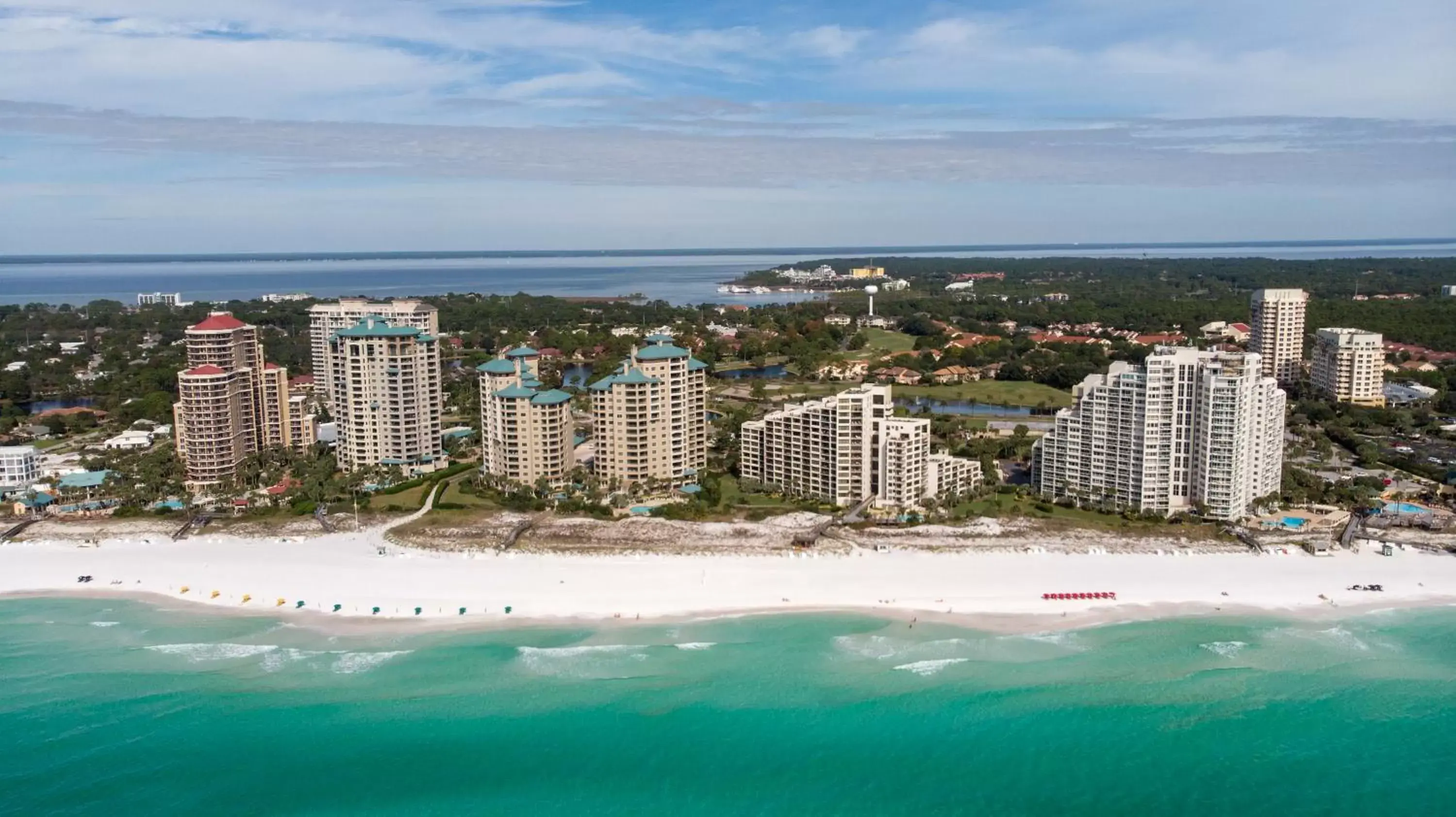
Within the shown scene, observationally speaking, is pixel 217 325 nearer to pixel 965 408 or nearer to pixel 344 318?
pixel 344 318

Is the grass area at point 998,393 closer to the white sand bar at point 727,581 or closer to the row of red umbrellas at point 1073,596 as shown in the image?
the white sand bar at point 727,581

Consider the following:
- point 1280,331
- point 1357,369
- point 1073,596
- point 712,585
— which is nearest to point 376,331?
point 712,585

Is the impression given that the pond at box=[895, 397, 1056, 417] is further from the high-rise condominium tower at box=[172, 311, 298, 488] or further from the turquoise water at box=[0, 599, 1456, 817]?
the turquoise water at box=[0, 599, 1456, 817]

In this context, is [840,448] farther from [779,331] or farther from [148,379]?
[779,331]

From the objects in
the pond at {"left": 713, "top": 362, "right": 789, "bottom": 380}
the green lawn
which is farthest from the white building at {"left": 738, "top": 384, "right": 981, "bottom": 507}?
the pond at {"left": 713, "top": 362, "right": 789, "bottom": 380}

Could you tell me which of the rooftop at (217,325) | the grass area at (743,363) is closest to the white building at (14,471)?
the rooftop at (217,325)

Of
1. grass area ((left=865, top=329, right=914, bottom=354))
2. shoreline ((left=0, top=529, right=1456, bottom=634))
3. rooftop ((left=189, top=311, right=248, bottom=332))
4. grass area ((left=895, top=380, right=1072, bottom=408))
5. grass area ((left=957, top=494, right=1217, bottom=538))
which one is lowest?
shoreline ((left=0, top=529, right=1456, bottom=634))
